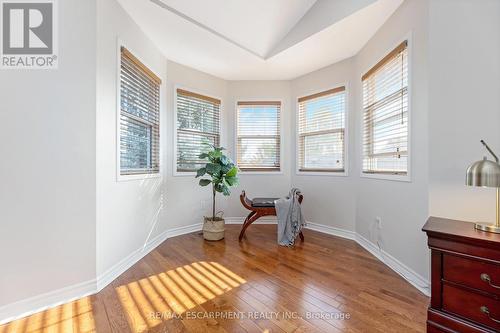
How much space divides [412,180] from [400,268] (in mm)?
854

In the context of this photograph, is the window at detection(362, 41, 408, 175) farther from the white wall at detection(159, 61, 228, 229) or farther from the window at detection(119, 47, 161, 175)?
the window at detection(119, 47, 161, 175)

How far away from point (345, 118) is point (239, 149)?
5.87 feet

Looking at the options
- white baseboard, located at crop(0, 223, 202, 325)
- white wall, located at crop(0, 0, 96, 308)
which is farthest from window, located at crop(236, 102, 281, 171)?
white wall, located at crop(0, 0, 96, 308)

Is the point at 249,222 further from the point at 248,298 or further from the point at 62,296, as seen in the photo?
the point at 62,296

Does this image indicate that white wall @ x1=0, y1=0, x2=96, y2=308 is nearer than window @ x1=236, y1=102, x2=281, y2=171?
Yes

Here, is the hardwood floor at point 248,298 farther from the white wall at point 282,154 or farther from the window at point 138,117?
the white wall at point 282,154

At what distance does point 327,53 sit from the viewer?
3.01 m

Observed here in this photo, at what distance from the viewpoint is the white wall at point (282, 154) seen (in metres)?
3.95

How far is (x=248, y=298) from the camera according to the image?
1.74 m

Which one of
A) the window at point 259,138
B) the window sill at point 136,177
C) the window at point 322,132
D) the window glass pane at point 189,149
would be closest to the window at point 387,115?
the window at point 322,132

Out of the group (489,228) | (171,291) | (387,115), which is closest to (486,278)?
(489,228)

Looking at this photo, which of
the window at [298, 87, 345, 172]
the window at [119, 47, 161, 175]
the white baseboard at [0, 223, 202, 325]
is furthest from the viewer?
the window at [298, 87, 345, 172]

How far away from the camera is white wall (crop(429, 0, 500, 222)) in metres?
1.63

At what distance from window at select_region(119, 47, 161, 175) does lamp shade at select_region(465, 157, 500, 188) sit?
2.75 m
